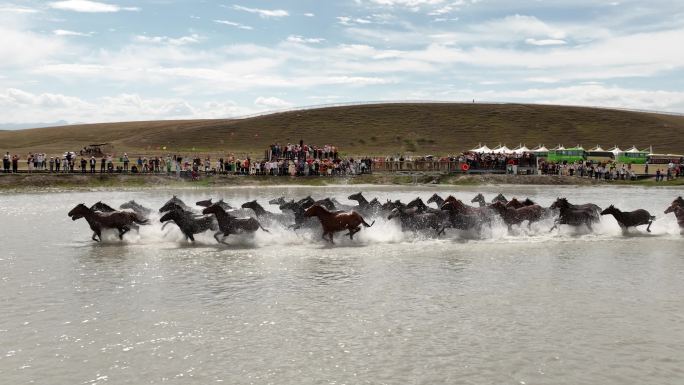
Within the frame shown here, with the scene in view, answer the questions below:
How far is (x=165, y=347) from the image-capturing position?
33.2 ft

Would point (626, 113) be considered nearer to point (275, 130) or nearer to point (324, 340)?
point (275, 130)

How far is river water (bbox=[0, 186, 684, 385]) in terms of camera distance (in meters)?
9.24

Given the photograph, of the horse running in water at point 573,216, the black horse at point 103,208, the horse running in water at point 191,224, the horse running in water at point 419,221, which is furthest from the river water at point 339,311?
the horse running in water at point 573,216

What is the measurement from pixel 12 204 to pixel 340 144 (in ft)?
235

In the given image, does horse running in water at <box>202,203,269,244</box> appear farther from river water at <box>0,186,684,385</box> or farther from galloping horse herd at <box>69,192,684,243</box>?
river water at <box>0,186,684,385</box>

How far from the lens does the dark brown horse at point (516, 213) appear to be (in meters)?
23.4

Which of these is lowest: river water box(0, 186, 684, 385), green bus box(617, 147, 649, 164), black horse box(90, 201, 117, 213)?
river water box(0, 186, 684, 385)

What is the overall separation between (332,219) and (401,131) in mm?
95561

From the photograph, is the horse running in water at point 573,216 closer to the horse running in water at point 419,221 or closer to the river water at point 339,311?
the river water at point 339,311

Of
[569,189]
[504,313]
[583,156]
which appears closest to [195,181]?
[569,189]

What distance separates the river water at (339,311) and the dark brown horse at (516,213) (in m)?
2.09

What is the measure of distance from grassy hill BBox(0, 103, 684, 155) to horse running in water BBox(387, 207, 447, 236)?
7210cm

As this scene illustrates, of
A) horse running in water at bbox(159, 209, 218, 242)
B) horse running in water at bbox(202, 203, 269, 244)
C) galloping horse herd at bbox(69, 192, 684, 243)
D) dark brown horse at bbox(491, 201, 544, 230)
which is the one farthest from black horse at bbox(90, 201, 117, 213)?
dark brown horse at bbox(491, 201, 544, 230)

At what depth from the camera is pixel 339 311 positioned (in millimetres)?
12258
